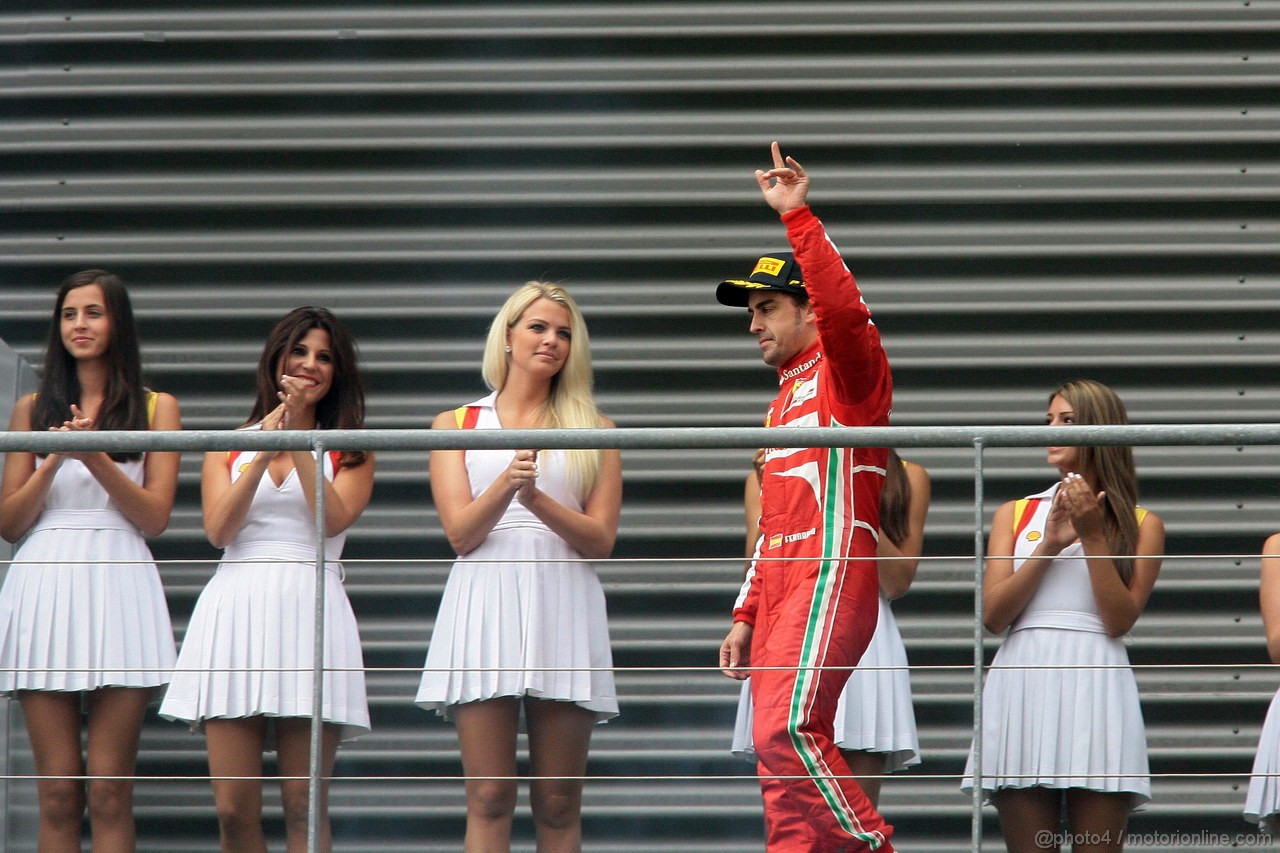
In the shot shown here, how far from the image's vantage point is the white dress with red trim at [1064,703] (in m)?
3.36

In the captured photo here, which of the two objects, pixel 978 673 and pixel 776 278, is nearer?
pixel 978 673

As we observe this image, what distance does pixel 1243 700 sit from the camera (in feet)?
14.1

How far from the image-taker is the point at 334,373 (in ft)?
12.1

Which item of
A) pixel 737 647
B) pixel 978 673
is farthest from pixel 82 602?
pixel 978 673

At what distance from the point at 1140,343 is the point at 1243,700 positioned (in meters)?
0.99

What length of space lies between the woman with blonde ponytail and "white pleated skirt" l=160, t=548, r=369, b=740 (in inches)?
8.1

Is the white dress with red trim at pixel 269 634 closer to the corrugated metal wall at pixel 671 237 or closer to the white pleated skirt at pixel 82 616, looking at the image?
the white pleated skirt at pixel 82 616

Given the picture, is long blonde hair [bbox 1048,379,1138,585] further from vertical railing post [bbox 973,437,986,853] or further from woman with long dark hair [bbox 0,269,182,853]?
woman with long dark hair [bbox 0,269,182,853]

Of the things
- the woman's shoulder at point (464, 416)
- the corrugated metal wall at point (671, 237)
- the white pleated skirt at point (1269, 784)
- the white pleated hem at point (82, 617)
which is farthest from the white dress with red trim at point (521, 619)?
the white pleated skirt at point (1269, 784)

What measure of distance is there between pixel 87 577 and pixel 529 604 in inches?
38.3

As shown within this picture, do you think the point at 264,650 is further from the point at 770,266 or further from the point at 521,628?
the point at 770,266

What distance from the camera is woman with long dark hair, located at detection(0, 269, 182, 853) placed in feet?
11.2

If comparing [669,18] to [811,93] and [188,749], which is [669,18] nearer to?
[811,93]

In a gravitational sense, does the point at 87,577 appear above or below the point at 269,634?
above
